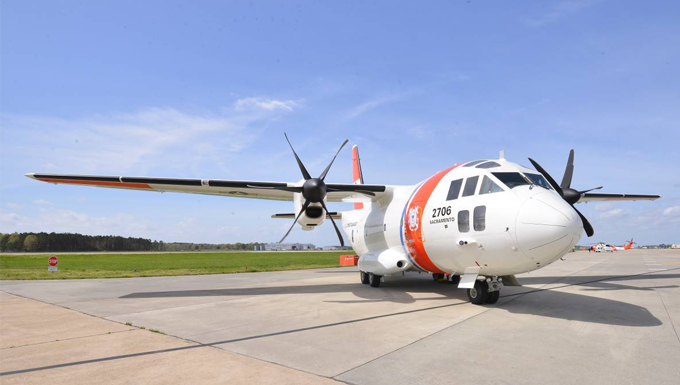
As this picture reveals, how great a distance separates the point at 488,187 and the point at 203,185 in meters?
8.73

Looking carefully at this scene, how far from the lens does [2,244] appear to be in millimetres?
113875

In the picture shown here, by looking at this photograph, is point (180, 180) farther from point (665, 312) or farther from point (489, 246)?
point (665, 312)

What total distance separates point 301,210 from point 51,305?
7298mm

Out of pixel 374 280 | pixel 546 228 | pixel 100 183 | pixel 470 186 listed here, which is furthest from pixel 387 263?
pixel 100 183

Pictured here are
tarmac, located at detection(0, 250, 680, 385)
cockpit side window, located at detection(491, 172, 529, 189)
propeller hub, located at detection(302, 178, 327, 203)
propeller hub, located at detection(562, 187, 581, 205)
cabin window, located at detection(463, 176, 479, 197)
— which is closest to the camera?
tarmac, located at detection(0, 250, 680, 385)

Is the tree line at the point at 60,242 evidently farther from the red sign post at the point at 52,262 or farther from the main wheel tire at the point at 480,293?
the main wheel tire at the point at 480,293

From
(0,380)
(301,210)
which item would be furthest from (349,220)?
(0,380)

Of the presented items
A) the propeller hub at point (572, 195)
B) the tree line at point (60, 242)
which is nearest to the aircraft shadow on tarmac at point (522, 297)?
the propeller hub at point (572, 195)

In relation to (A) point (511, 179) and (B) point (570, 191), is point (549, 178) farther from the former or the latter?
(B) point (570, 191)

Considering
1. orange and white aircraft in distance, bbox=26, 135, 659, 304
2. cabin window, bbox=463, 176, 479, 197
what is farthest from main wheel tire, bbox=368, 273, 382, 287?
cabin window, bbox=463, 176, 479, 197

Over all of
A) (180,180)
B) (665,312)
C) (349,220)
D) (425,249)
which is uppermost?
(180,180)

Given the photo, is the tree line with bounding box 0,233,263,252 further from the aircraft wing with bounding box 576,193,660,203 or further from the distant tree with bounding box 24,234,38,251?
the aircraft wing with bounding box 576,193,660,203

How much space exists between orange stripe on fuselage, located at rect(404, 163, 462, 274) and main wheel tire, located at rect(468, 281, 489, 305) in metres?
1.28

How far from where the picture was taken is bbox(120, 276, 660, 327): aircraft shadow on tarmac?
8445 mm
